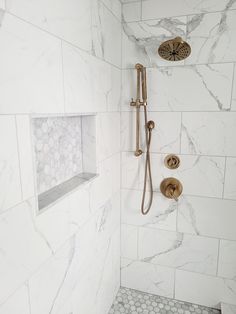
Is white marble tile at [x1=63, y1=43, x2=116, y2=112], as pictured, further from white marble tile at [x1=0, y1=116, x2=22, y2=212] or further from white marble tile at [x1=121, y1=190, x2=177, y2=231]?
white marble tile at [x1=121, y1=190, x2=177, y2=231]

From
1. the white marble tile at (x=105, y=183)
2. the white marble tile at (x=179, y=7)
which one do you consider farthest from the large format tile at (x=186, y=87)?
the white marble tile at (x=105, y=183)

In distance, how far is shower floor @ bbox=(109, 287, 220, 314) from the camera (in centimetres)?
190

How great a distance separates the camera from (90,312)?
5.14 ft

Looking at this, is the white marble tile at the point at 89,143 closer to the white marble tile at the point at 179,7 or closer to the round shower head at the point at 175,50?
the round shower head at the point at 175,50

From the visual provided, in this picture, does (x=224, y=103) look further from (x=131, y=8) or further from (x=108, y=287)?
(x=108, y=287)

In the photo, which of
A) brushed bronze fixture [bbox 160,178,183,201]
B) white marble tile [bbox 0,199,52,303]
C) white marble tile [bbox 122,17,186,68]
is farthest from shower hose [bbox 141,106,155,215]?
white marble tile [bbox 0,199,52,303]

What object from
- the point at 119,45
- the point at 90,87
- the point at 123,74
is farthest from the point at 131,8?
the point at 90,87

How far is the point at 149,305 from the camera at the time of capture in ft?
6.41

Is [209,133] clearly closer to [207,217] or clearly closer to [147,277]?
[207,217]

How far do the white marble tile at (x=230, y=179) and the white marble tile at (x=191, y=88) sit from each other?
37 cm

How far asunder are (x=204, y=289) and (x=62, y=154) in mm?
1552

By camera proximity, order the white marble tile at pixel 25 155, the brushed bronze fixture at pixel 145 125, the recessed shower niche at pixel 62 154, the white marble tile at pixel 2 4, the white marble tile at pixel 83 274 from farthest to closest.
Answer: the brushed bronze fixture at pixel 145 125, the recessed shower niche at pixel 62 154, the white marble tile at pixel 83 274, the white marble tile at pixel 25 155, the white marble tile at pixel 2 4

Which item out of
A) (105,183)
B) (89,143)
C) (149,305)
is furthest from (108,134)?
(149,305)

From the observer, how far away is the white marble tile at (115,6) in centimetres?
154
